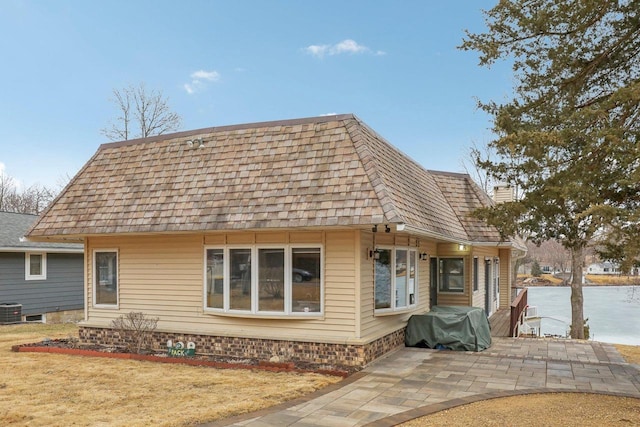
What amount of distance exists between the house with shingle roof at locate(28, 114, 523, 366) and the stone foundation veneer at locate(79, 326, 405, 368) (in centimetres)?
2

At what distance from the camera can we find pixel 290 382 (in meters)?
7.32

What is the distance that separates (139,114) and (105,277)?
616 inches

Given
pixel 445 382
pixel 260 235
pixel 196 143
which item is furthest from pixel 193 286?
pixel 445 382

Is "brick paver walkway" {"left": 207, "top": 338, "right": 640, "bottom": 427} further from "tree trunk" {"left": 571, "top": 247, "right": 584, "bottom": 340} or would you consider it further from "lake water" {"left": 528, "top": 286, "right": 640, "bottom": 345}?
"tree trunk" {"left": 571, "top": 247, "right": 584, "bottom": 340}

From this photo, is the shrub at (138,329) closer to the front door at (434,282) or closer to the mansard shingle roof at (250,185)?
the mansard shingle roof at (250,185)

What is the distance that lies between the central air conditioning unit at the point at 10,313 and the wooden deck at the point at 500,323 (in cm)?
1446

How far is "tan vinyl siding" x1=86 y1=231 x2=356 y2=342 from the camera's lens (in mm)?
8312

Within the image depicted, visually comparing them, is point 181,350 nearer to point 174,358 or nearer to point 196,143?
point 174,358

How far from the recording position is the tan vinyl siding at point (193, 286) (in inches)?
327

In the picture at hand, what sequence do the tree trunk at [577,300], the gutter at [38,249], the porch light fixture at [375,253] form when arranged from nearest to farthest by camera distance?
1. the porch light fixture at [375,253]
2. the gutter at [38,249]
3. the tree trunk at [577,300]

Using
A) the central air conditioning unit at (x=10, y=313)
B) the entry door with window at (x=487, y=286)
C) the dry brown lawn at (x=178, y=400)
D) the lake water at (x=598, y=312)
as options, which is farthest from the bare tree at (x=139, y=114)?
the lake water at (x=598, y=312)

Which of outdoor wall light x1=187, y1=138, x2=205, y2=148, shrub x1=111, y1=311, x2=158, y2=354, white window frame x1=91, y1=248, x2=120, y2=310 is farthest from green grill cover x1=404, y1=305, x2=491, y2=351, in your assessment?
white window frame x1=91, y1=248, x2=120, y2=310

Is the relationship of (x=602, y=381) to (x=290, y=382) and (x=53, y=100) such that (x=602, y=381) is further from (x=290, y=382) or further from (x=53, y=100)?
(x=53, y=100)

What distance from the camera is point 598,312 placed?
2753cm
